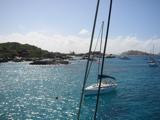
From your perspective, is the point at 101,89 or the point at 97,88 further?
the point at 101,89

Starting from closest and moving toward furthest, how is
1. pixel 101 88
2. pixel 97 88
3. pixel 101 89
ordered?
pixel 97 88 < pixel 101 89 < pixel 101 88

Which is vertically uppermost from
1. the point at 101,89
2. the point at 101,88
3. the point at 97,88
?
the point at 97,88

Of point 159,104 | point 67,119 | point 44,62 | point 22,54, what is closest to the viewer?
point 67,119

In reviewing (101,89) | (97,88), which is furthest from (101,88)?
(97,88)

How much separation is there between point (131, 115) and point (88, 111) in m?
7.06

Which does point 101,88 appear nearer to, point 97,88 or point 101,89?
point 101,89

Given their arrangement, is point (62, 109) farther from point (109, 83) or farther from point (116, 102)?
point (109, 83)

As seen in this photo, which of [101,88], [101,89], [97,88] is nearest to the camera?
[97,88]

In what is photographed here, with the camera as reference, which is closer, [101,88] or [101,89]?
[101,89]

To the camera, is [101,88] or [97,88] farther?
[101,88]

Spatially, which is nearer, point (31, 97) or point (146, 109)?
point (146, 109)

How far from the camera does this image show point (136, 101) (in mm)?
43656

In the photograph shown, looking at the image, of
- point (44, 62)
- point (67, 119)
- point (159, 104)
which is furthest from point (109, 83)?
point (44, 62)

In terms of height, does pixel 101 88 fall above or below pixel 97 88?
below
